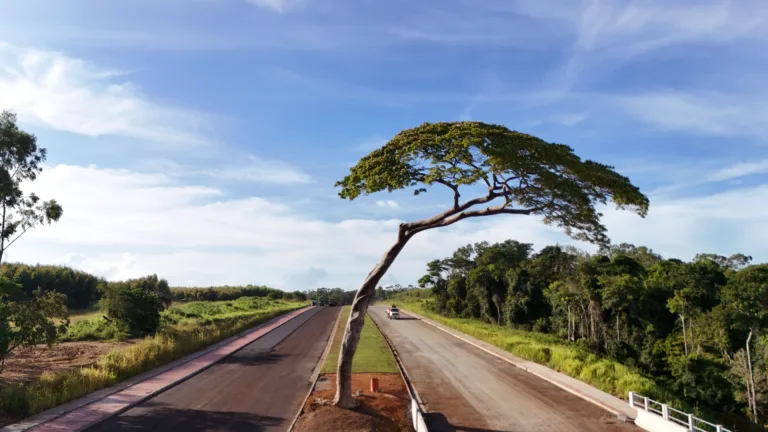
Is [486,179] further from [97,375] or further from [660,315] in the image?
[660,315]

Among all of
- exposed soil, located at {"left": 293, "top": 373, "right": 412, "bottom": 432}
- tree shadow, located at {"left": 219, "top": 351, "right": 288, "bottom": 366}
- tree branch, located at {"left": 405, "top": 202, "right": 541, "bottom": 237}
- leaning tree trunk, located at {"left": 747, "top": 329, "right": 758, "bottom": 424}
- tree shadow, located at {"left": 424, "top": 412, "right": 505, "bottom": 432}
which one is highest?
tree branch, located at {"left": 405, "top": 202, "right": 541, "bottom": 237}

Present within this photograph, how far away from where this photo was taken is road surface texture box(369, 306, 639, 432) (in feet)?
45.0

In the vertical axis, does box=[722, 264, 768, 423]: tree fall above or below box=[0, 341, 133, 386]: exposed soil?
above

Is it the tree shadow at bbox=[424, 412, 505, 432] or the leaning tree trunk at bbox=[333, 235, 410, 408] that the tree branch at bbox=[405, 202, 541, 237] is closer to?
the leaning tree trunk at bbox=[333, 235, 410, 408]

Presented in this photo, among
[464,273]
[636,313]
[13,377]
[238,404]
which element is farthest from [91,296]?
[636,313]

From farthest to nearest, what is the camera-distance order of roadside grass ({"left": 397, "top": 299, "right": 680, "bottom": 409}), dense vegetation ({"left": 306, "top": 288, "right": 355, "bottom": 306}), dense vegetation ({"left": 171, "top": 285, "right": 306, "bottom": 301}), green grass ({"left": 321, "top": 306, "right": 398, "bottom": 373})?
dense vegetation ({"left": 306, "top": 288, "right": 355, "bottom": 306}), dense vegetation ({"left": 171, "top": 285, "right": 306, "bottom": 301}), green grass ({"left": 321, "top": 306, "right": 398, "bottom": 373}), roadside grass ({"left": 397, "top": 299, "right": 680, "bottom": 409})

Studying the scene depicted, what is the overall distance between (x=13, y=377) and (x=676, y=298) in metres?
45.4

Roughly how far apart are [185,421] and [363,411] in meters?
5.12

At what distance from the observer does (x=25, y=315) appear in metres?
15.5

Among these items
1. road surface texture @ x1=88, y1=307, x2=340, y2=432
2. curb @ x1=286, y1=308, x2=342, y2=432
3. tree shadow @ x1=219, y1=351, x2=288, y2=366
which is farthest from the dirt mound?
tree shadow @ x1=219, y1=351, x2=288, y2=366

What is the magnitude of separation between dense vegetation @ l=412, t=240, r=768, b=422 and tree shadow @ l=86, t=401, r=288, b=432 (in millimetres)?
21494

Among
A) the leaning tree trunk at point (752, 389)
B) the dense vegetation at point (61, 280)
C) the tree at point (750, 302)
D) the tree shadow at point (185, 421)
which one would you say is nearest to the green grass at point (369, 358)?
the tree shadow at point (185, 421)

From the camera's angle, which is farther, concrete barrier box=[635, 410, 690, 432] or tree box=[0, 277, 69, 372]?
tree box=[0, 277, 69, 372]

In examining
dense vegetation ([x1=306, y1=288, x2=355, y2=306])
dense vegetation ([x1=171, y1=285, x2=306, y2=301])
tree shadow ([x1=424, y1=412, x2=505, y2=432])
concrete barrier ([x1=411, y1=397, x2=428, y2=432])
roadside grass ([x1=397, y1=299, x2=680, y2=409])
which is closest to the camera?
concrete barrier ([x1=411, y1=397, x2=428, y2=432])
